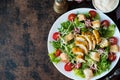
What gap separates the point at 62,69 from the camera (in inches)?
91.3

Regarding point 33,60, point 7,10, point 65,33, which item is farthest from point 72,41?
point 7,10

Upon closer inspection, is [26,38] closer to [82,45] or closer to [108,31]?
[82,45]

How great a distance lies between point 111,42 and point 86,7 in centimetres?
21

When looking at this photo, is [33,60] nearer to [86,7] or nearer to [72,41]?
[72,41]

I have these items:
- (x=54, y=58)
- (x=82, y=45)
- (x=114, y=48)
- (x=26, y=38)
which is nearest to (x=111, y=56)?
(x=114, y=48)

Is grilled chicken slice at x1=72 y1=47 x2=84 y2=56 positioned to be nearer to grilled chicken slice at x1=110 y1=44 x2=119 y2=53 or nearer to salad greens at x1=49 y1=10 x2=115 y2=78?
salad greens at x1=49 y1=10 x2=115 y2=78

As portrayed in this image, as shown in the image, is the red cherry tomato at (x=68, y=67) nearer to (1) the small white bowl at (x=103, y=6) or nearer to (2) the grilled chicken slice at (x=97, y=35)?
(2) the grilled chicken slice at (x=97, y=35)

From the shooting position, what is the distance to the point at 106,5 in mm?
2322

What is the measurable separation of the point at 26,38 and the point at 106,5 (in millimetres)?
411

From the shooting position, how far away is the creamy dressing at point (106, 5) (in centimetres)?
232

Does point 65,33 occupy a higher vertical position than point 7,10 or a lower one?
lower

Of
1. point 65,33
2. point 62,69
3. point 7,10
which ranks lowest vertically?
point 62,69

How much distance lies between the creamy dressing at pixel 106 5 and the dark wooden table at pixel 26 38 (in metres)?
0.05

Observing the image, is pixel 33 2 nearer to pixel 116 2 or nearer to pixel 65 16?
pixel 65 16
